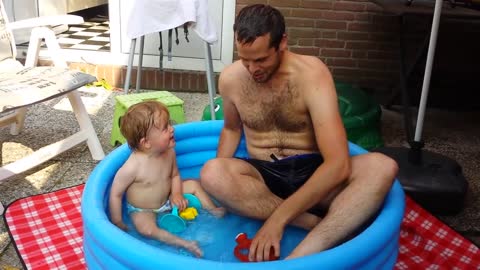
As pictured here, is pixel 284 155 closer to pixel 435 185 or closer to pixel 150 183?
pixel 150 183

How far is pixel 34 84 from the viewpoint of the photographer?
254cm

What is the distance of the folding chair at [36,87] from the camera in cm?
242

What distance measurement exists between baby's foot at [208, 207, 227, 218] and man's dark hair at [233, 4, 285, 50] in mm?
782

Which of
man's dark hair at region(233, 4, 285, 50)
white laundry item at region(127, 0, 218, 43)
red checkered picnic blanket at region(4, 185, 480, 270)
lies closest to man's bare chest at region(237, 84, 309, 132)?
man's dark hair at region(233, 4, 285, 50)

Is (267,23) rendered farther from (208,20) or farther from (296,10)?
(296,10)

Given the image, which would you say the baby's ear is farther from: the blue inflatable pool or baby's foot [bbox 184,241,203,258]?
baby's foot [bbox 184,241,203,258]

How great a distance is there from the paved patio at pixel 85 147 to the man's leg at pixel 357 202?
2.71ft

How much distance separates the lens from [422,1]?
139 inches

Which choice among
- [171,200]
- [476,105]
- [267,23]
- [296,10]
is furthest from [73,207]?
[476,105]

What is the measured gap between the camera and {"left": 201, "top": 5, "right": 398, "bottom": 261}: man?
175 cm

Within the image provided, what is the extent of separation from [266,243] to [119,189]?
2.20ft

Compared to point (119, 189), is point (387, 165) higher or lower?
higher

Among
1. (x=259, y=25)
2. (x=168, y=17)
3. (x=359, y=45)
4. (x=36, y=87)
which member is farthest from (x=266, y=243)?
(x=359, y=45)

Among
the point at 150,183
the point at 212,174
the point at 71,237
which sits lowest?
the point at 71,237
